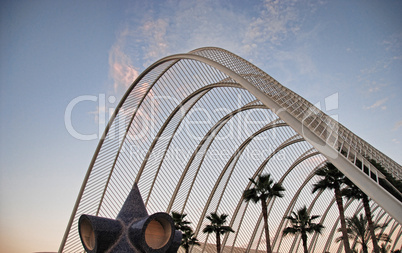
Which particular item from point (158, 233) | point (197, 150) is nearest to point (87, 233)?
point (158, 233)

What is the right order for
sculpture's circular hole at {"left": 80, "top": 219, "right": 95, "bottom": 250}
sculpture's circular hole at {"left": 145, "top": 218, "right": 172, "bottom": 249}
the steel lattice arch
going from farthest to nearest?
the steel lattice arch < sculpture's circular hole at {"left": 80, "top": 219, "right": 95, "bottom": 250} < sculpture's circular hole at {"left": 145, "top": 218, "right": 172, "bottom": 249}

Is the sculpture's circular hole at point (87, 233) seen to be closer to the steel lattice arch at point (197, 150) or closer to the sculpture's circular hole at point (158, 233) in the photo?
the sculpture's circular hole at point (158, 233)

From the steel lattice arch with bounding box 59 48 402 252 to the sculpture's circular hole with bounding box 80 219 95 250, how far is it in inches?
551

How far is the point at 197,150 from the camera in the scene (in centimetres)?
3656

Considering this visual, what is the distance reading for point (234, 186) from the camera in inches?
1565

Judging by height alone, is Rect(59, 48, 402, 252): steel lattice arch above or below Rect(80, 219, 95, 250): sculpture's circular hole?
above

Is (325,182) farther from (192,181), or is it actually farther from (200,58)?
(192,181)

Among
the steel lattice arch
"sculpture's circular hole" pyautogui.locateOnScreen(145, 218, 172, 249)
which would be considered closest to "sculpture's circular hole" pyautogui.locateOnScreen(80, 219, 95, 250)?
"sculpture's circular hole" pyautogui.locateOnScreen(145, 218, 172, 249)

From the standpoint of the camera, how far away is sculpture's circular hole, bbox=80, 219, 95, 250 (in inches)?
613

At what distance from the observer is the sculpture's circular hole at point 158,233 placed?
49.3 feet

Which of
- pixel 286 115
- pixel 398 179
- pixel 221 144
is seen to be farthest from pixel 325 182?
pixel 221 144

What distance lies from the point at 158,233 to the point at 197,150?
843 inches

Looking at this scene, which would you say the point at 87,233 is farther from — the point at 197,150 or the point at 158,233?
the point at 197,150

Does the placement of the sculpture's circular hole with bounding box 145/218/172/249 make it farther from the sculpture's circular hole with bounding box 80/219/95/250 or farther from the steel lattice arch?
the steel lattice arch
